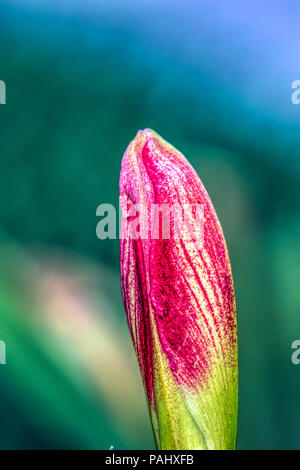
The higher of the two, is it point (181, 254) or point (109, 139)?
point (109, 139)

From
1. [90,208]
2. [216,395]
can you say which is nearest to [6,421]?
[90,208]

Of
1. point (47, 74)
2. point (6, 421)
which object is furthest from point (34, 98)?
point (6, 421)

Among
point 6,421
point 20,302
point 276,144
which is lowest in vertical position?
point 6,421

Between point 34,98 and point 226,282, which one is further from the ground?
point 34,98

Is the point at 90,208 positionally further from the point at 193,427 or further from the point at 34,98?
the point at 193,427
